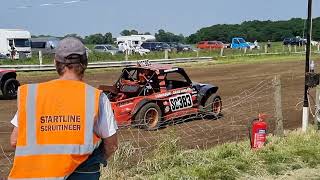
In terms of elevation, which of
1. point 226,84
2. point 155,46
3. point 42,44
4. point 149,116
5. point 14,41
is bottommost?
point 226,84

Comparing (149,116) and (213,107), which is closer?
(149,116)

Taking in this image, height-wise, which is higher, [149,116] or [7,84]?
[7,84]

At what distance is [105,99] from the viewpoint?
Result: 118 inches

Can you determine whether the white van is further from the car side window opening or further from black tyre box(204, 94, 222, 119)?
black tyre box(204, 94, 222, 119)

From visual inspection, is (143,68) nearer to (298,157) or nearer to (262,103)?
(262,103)

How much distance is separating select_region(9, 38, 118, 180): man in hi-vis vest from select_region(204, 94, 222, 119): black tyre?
9254mm

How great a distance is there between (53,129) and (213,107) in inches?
378

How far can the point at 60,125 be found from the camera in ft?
9.36

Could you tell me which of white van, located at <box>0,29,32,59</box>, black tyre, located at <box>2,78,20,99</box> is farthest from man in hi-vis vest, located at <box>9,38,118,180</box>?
white van, located at <box>0,29,32,59</box>

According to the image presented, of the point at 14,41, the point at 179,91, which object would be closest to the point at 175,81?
the point at 179,91

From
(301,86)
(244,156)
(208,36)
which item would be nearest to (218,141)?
(244,156)

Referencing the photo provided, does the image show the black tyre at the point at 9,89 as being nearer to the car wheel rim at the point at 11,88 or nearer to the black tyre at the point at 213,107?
the car wheel rim at the point at 11,88

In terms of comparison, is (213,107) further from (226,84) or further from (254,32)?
(254,32)

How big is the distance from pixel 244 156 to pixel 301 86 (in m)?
12.6
